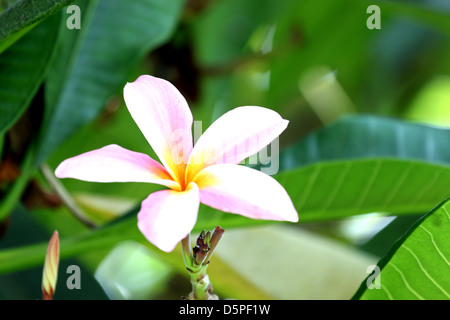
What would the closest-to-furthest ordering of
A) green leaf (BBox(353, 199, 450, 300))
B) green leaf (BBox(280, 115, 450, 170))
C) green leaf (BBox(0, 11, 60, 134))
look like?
green leaf (BBox(353, 199, 450, 300))
green leaf (BBox(0, 11, 60, 134))
green leaf (BBox(280, 115, 450, 170))

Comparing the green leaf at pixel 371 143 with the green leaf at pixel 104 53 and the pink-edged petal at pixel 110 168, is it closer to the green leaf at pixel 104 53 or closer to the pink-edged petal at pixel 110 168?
the green leaf at pixel 104 53

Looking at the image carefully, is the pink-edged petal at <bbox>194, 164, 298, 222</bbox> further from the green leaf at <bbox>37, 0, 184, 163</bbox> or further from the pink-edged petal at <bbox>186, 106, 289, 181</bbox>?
the green leaf at <bbox>37, 0, 184, 163</bbox>


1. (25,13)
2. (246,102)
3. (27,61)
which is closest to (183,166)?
(25,13)

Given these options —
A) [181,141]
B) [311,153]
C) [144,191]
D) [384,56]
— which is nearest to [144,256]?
[144,191]

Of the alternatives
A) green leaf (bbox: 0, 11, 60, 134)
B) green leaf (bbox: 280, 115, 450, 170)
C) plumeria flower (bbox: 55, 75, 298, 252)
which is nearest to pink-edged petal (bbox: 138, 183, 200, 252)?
plumeria flower (bbox: 55, 75, 298, 252)

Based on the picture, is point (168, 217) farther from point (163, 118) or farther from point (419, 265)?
point (419, 265)

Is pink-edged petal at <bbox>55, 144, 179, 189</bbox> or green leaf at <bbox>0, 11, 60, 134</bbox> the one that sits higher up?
green leaf at <bbox>0, 11, 60, 134</bbox>

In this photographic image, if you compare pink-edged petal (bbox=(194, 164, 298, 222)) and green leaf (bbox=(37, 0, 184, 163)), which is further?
green leaf (bbox=(37, 0, 184, 163))
